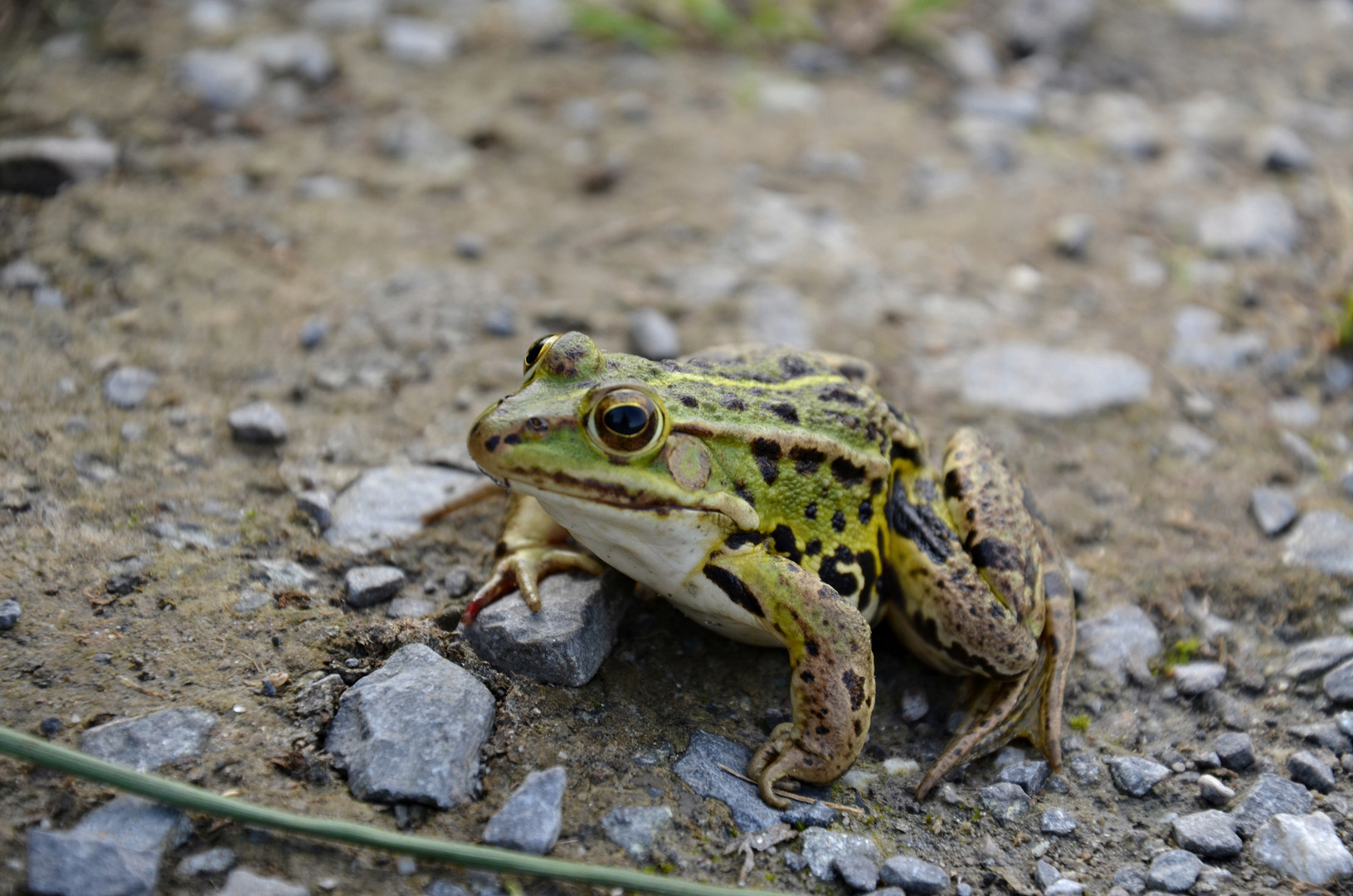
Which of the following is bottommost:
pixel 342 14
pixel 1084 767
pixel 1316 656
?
pixel 1084 767

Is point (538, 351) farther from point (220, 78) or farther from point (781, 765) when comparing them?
point (220, 78)

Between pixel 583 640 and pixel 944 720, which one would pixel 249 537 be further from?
pixel 944 720

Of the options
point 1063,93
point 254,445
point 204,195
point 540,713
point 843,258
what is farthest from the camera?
point 1063,93

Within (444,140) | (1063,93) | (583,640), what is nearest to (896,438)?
(583,640)

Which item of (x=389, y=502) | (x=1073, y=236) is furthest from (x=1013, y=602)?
(x=1073, y=236)

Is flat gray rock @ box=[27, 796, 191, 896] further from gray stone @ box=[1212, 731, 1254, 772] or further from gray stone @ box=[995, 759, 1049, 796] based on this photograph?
gray stone @ box=[1212, 731, 1254, 772]

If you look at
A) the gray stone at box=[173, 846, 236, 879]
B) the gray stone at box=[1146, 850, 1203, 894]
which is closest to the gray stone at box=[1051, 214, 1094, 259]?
the gray stone at box=[1146, 850, 1203, 894]
